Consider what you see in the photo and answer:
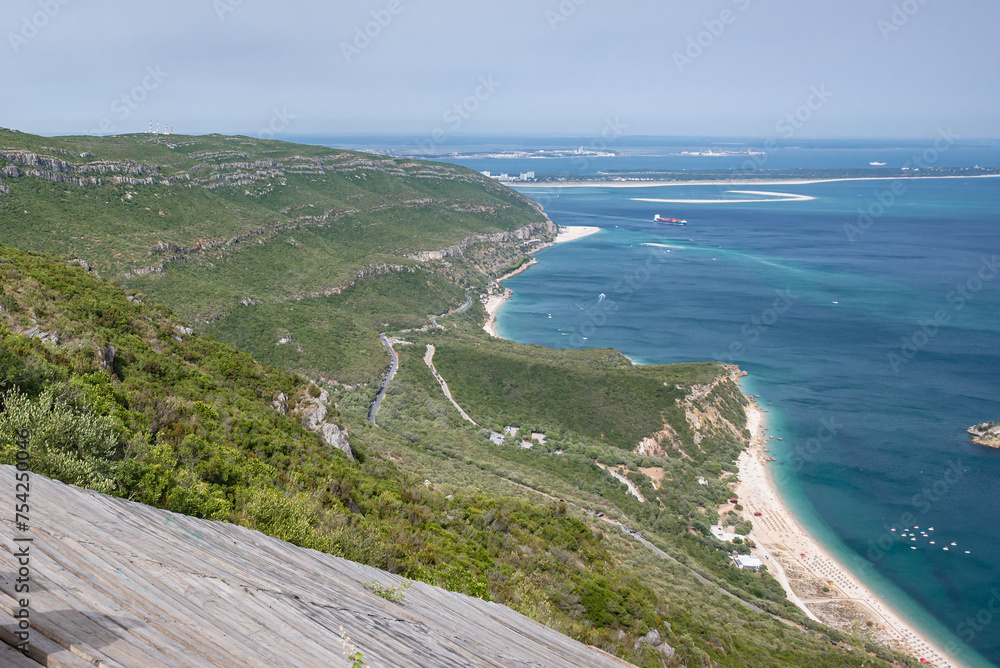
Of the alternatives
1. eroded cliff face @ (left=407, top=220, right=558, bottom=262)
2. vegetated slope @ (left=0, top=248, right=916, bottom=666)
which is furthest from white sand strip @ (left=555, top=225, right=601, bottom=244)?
vegetated slope @ (left=0, top=248, right=916, bottom=666)

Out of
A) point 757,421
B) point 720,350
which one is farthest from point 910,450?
point 720,350

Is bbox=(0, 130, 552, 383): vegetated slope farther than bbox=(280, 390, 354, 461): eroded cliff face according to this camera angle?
Yes

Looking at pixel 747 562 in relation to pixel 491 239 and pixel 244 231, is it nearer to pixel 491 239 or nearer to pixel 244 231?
pixel 244 231

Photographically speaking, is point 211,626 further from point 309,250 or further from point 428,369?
point 309,250

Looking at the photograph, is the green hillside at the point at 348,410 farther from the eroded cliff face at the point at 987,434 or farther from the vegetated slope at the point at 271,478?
the eroded cliff face at the point at 987,434

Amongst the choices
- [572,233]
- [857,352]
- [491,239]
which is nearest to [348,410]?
[857,352]

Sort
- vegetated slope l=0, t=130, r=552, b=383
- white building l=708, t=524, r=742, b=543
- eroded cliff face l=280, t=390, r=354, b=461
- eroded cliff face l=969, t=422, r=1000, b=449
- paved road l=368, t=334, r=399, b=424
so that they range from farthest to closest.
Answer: vegetated slope l=0, t=130, r=552, b=383, eroded cliff face l=969, t=422, r=1000, b=449, paved road l=368, t=334, r=399, b=424, white building l=708, t=524, r=742, b=543, eroded cliff face l=280, t=390, r=354, b=461

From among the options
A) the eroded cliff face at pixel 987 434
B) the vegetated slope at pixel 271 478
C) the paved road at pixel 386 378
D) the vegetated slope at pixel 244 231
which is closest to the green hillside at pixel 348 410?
the vegetated slope at pixel 271 478

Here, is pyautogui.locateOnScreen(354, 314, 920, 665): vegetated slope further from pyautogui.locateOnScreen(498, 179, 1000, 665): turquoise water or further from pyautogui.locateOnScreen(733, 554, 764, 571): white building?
pyautogui.locateOnScreen(498, 179, 1000, 665): turquoise water
